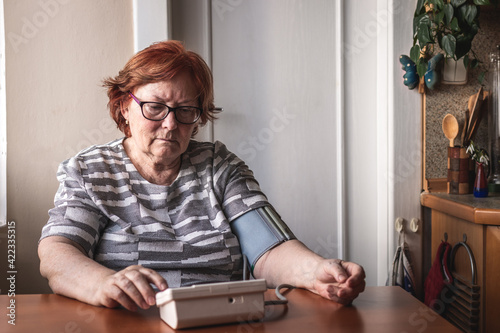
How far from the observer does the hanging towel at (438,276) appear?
2.04 m

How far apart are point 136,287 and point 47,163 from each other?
122 cm

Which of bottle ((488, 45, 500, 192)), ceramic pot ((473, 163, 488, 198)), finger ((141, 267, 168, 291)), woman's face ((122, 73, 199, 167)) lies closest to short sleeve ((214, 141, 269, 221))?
woman's face ((122, 73, 199, 167))

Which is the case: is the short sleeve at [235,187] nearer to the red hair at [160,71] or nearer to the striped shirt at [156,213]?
the striped shirt at [156,213]

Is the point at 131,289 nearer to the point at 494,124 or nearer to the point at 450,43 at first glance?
the point at 450,43

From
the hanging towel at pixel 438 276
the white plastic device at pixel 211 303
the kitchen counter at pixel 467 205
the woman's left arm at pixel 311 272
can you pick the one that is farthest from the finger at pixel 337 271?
the hanging towel at pixel 438 276

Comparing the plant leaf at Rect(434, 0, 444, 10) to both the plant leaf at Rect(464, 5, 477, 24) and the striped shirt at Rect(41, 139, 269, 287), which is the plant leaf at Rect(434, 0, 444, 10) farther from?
the striped shirt at Rect(41, 139, 269, 287)

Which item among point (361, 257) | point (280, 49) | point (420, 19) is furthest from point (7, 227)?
point (420, 19)

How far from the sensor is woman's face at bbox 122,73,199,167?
4.76 ft

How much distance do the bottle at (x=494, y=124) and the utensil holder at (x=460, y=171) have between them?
0.09 meters

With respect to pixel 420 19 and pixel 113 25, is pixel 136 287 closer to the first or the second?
pixel 113 25

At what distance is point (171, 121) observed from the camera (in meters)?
1.44

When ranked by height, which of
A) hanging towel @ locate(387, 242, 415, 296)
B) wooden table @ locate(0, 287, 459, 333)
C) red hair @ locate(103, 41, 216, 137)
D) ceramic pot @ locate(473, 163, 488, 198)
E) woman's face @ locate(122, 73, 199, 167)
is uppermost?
red hair @ locate(103, 41, 216, 137)

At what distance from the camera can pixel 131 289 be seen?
0.98 metres

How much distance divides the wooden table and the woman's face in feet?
1.64
